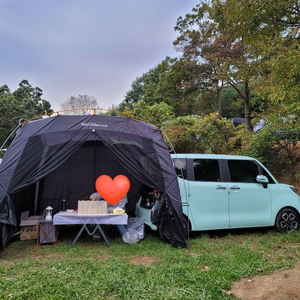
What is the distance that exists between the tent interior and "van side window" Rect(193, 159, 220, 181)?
Result: 1.70 metres

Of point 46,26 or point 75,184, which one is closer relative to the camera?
point 75,184

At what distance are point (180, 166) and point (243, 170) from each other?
4.60 feet

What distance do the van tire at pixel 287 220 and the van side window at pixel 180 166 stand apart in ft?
7.37

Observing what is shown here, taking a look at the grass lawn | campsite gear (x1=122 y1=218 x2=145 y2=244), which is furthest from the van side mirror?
campsite gear (x1=122 y1=218 x2=145 y2=244)

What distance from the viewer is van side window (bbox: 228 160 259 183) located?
5.63 m

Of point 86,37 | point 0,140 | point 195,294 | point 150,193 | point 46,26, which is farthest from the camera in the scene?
point 0,140

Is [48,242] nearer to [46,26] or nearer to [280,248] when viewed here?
[280,248]

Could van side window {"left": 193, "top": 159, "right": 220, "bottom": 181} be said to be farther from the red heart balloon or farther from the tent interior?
the tent interior

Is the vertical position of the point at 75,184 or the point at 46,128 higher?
the point at 46,128

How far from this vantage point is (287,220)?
567cm

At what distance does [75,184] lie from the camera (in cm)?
682

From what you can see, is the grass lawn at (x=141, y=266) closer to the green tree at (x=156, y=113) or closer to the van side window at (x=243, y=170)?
the van side window at (x=243, y=170)

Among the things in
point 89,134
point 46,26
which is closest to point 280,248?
point 89,134

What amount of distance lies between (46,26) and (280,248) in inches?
341
